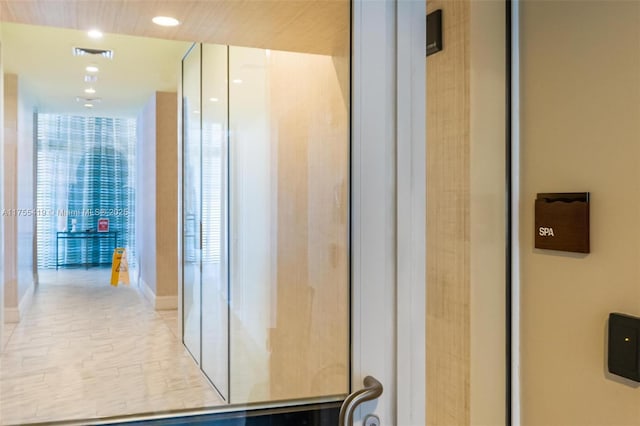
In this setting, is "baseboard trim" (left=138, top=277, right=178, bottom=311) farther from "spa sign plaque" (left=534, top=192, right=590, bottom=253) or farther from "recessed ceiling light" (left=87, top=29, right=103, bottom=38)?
"spa sign plaque" (left=534, top=192, right=590, bottom=253)

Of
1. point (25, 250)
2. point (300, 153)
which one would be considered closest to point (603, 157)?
point (300, 153)

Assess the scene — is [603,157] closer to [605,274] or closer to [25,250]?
[605,274]

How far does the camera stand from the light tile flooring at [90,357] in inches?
60.8

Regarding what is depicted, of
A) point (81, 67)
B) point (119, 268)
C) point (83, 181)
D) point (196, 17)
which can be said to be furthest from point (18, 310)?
point (196, 17)

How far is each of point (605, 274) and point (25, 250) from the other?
1431 mm

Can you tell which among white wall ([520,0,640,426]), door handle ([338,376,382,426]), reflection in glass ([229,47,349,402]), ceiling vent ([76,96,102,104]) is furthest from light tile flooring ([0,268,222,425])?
white wall ([520,0,640,426])

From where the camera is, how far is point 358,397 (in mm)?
834

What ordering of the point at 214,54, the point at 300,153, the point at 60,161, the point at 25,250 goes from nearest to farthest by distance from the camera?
the point at 25,250, the point at 60,161, the point at 300,153, the point at 214,54

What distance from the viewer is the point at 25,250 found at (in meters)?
1.33

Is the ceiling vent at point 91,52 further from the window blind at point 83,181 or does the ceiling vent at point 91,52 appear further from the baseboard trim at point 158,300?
the baseboard trim at point 158,300

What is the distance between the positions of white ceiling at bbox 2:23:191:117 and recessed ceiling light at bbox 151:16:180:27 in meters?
0.19

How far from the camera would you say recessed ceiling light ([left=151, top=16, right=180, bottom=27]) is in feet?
4.88

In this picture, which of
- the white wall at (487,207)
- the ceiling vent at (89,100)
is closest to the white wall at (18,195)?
the ceiling vent at (89,100)

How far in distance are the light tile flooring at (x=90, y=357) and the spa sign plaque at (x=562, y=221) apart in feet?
3.54
